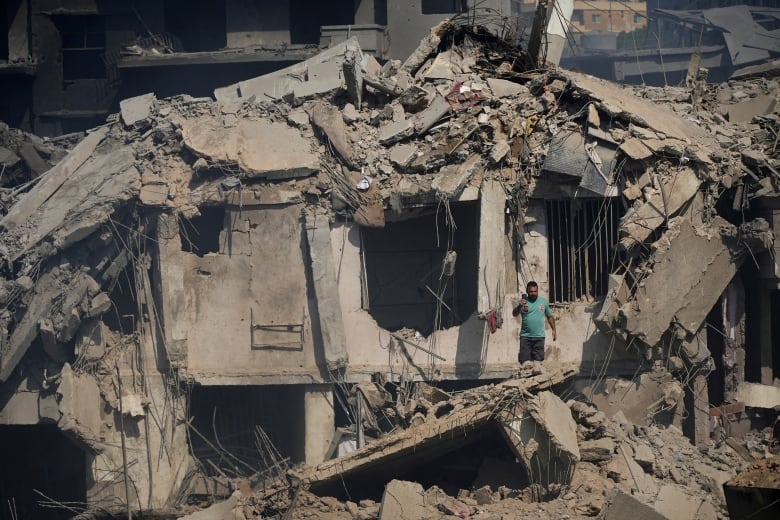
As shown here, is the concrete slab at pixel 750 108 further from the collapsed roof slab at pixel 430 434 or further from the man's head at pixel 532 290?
the collapsed roof slab at pixel 430 434

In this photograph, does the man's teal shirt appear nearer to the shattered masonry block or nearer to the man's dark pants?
the man's dark pants

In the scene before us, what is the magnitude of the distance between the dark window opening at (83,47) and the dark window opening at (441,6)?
8009 mm

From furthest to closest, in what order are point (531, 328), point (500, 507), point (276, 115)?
point (276, 115)
point (531, 328)
point (500, 507)

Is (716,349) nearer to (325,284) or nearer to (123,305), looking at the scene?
(325,284)

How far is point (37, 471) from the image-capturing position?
1570cm

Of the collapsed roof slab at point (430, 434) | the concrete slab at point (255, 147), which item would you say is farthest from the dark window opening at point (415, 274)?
the collapsed roof slab at point (430, 434)

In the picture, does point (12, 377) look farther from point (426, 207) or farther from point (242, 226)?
point (426, 207)

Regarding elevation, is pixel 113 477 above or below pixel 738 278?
below

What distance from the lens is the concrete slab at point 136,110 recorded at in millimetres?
14195

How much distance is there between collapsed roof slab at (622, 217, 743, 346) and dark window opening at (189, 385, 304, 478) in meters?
4.91

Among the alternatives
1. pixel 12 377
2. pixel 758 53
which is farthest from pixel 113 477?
pixel 758 53

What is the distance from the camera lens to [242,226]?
13.4 metres

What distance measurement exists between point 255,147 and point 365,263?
2168 mm

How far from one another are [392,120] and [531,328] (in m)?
3.53
